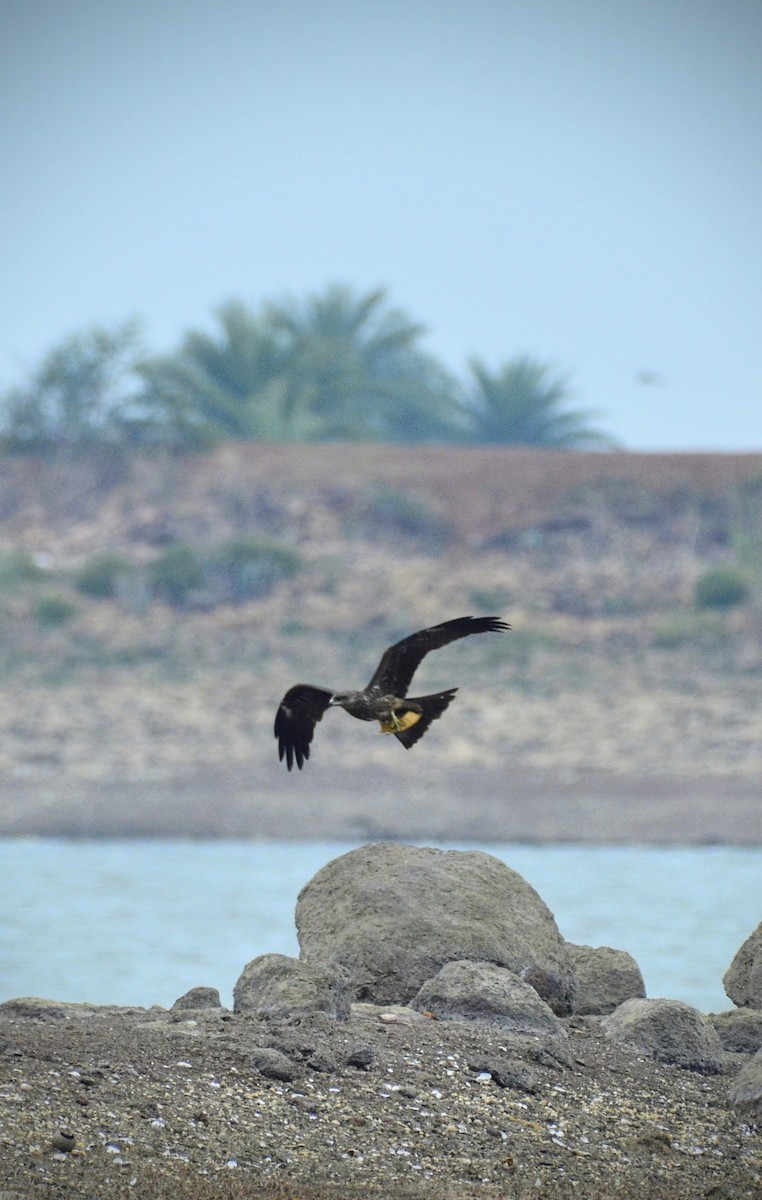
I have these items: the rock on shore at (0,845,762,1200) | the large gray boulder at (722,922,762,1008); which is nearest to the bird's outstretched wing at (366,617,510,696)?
the rock on shore at (0,845,762,1200)

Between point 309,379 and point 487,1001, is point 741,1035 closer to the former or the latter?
point 487,1001

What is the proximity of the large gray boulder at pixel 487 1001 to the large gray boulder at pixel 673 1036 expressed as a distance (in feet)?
1.21

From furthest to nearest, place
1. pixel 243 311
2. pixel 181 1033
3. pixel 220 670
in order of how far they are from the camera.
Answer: pixel 243 311 < pixel 220 670 < pixel 181 1033

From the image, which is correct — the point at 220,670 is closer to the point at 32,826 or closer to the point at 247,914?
the point at 32,826

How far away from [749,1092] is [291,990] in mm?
2213

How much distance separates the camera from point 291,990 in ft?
31.1

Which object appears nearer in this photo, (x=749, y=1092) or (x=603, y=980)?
(x=749, y=1092)

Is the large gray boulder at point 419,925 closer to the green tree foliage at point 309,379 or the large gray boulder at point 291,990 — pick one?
the large gray boulder at point 291,990

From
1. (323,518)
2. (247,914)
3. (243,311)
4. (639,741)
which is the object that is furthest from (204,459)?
(247,914)

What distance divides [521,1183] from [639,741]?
105ft

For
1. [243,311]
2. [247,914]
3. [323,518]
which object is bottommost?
[247,914]

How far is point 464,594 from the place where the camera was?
46.0 metres

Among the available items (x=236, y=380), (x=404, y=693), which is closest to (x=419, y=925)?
(x=404, y=693)

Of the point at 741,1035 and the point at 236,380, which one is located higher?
the point at 236,380
